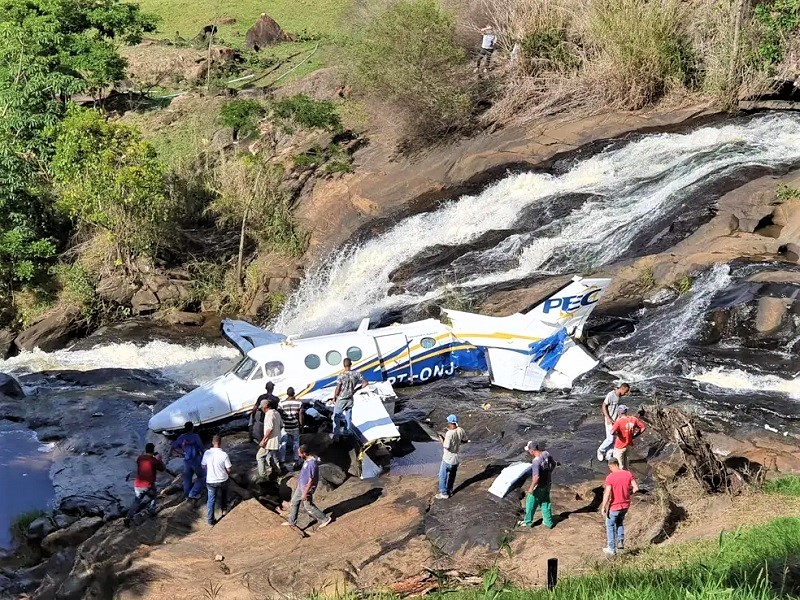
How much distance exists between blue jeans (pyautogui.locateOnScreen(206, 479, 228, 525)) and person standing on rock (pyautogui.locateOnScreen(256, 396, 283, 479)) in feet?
2.83

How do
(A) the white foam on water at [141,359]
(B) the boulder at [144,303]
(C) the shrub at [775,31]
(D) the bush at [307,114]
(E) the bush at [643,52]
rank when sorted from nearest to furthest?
(A) the white foam on water at [141,359]
(B) the boulder at [144,303]
(C) the shrub at [775,31]
(E) the bush at [643,52]
(D) the bush at [307,114]

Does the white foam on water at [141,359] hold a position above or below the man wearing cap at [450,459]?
below

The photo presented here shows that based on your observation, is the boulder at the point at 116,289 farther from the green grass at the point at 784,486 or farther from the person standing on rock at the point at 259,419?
the green grass at the point at 784,486

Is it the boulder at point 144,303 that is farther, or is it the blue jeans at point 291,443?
the boulder at point 144,303

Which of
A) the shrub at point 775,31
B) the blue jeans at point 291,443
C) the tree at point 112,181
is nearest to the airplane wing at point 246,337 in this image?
the blue jeans at point 291,443

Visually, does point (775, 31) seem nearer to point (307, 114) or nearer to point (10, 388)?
point (307, 114)

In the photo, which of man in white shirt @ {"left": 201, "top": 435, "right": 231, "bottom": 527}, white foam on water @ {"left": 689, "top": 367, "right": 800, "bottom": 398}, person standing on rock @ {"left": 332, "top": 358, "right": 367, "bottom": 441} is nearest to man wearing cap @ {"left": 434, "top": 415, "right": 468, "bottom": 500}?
person standing on rock @ {"left": 332, "top": 358, "right": 367, "bottom": 441}

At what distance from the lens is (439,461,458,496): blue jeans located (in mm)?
14281

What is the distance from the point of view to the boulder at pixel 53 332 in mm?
28516

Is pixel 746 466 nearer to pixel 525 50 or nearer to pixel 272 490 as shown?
pixel 272 490

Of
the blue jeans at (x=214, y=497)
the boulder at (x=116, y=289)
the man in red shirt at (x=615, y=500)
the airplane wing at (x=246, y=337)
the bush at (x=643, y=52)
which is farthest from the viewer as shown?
the bush at (x=643, y=52)

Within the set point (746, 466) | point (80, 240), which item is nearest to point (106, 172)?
point (80, 240)

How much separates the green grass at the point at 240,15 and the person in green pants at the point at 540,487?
44488 millimetres

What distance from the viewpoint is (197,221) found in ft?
114
